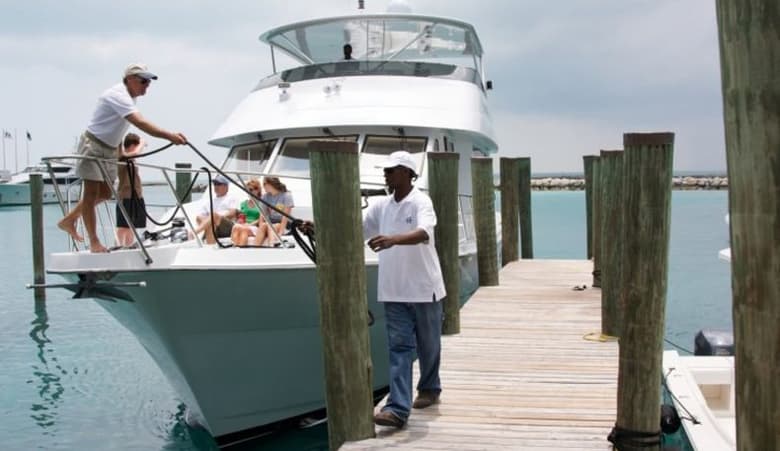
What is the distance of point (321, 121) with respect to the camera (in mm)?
9984

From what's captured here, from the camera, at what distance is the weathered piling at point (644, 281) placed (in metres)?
4.60

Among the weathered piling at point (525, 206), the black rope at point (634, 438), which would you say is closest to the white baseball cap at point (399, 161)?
the black rope at point (634, 438)

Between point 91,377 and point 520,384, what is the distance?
8.98 meters

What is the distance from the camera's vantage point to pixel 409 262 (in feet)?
15.9

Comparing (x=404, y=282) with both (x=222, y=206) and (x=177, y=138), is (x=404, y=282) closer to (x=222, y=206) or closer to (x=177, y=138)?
(x=177, y=138)

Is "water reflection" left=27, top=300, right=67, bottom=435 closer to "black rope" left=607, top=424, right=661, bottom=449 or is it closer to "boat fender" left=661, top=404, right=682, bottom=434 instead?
"boat fender" left=661, top=404, right=682, bottom=434

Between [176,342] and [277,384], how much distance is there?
118 cm

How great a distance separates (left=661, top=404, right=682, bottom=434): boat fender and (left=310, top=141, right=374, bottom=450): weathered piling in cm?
244

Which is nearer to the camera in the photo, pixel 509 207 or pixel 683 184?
pixel 509 207

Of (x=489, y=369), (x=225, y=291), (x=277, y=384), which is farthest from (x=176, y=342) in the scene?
(x=489, y=369)

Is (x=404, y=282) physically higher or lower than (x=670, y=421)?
higher

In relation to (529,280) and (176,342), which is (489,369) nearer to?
(176,342)

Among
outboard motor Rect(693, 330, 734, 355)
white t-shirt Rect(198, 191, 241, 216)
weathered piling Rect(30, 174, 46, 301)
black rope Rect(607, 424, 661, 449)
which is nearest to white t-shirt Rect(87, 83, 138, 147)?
white t-shirt Rect(198, 191, 241, 216)

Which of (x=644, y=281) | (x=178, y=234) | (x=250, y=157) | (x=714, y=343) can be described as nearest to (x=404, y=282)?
(x=644, y=281)
